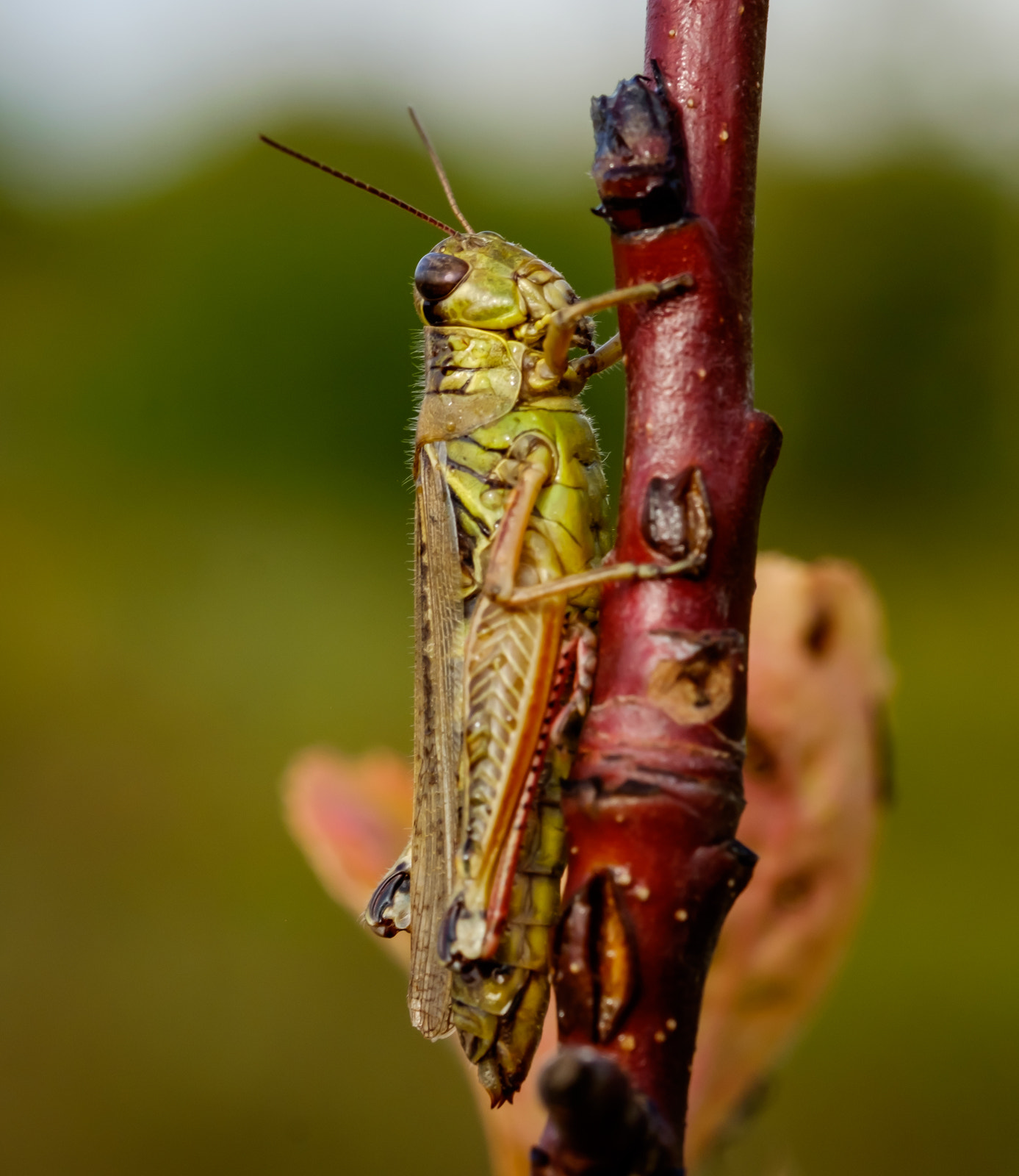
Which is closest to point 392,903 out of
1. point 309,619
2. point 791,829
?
point 791,829

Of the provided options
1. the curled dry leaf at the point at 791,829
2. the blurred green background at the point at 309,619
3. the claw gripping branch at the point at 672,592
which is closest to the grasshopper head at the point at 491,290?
the curled dry leaf at the point at 791,829

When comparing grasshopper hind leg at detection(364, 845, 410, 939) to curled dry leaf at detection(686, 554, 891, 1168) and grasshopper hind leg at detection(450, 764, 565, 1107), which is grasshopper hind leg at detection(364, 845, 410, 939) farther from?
curled dry leaf at detection(686, 554, 891, 1168)

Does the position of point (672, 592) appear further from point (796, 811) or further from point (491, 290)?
point (491, 290)

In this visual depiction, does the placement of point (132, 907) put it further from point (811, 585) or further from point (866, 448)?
point (811, 585)

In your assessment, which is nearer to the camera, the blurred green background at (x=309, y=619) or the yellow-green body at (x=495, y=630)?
the yellow-green body at (x=495, y=630)

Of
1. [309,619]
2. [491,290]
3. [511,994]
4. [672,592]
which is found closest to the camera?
[672,592]

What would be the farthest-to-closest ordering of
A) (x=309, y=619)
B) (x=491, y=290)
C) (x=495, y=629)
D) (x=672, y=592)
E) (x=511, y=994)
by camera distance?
(x=309, y=619), (x=491, y=290), (x=495, y=629), (x=511, y=994), (x=672, y=592)

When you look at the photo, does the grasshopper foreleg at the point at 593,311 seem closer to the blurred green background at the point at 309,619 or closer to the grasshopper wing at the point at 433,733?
the grasshopper wing at the point at 433,733
